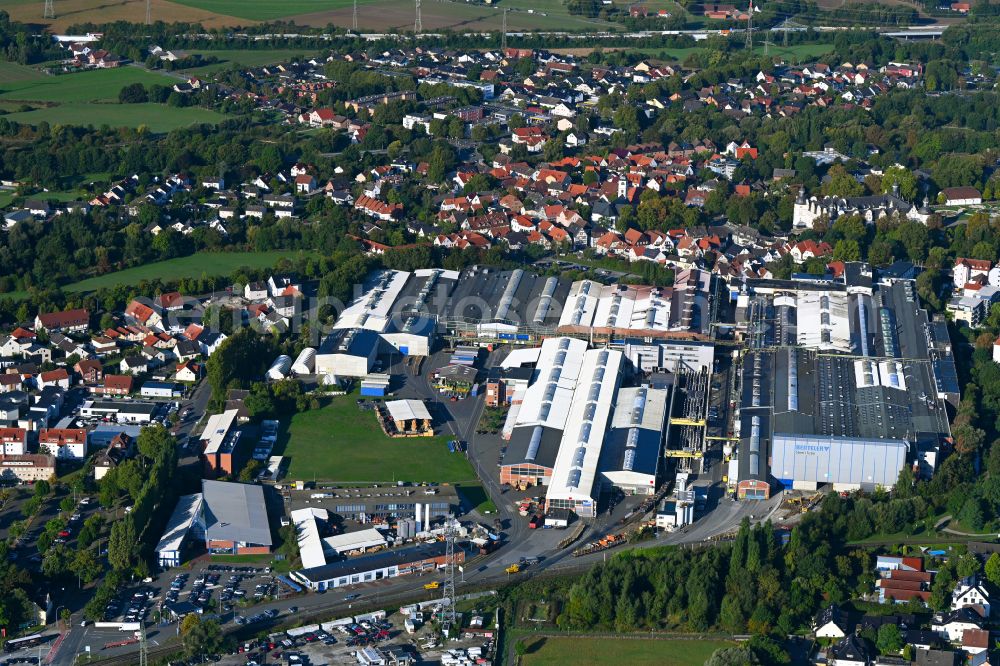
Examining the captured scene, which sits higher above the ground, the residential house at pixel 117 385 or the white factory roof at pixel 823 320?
the white factory roof at pixel 823 320

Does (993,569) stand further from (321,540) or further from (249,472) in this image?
(249,472)

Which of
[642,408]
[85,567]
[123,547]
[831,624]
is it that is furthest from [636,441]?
[85,567]

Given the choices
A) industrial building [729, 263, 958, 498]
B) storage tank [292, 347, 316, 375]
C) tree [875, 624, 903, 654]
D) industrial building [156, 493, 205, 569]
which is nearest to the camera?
tree [875, 624, 903, 654]

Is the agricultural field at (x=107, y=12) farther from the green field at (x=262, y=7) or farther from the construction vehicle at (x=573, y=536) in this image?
the construction vehicle at (x=573, y=536)

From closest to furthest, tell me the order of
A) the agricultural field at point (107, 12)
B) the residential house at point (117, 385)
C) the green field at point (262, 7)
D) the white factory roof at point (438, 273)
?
the residential house at point (117, 385) → the white factory roof at point (438, 273) → the agricultural field at point (107, 12) → the green field at point (262, 7)

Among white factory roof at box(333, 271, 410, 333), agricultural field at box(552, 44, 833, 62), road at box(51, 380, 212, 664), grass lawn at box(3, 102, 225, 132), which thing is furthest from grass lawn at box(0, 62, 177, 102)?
road at box(51, 380, 212, 664)

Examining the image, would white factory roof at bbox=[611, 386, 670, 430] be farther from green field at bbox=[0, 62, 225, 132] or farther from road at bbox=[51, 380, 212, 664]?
green field at bbox=[0, 62, 225, 132]

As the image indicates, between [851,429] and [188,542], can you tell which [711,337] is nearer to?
[851,429]

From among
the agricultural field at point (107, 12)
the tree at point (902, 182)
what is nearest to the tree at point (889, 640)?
the tree at point (902, 182)
